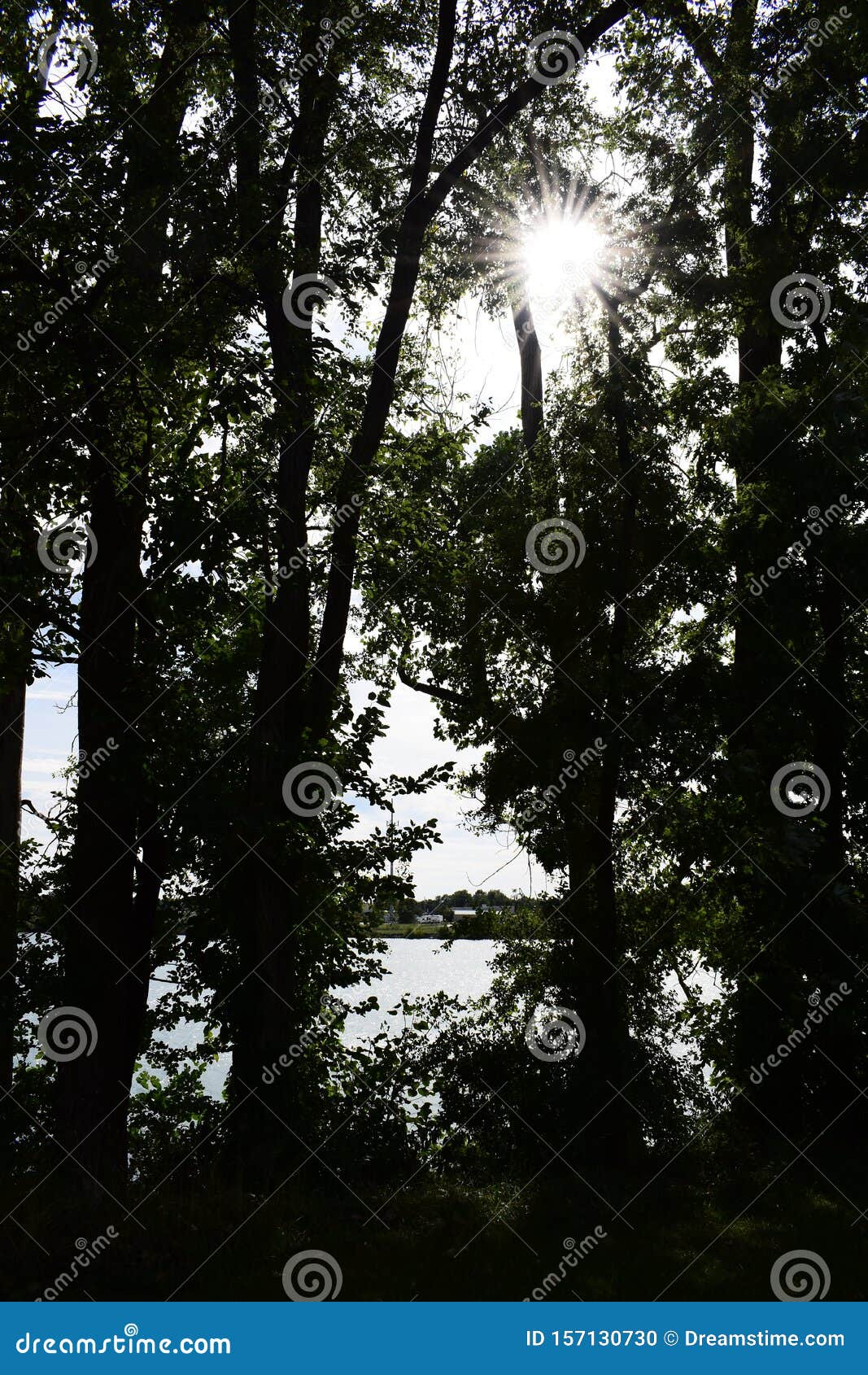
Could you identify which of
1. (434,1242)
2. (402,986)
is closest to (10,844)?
(434,1242)

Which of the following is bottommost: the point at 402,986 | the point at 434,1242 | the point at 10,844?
the point at 10,844

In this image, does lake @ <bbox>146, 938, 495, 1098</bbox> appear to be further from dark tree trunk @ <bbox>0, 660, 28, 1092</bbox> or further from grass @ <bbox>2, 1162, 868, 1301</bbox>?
grass @ <bbox>2, 1162, 868, 1301</bbox>

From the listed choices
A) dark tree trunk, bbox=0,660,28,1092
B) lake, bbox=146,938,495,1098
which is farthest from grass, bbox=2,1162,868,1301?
dark tree trunk, bbox=0,660,28,1092

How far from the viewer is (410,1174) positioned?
32.7 feet

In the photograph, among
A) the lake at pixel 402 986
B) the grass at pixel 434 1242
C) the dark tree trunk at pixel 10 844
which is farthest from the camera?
the lake at pixel 402 986

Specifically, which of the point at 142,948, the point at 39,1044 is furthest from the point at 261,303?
the point at 39,1044

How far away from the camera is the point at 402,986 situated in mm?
60938

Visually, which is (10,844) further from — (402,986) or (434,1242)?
(402,986)

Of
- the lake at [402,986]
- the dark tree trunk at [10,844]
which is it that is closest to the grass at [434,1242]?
the lake at [402,986]

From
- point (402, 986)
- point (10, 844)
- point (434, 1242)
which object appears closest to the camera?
point (434, 1242)

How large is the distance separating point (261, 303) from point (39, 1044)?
28.5 ft

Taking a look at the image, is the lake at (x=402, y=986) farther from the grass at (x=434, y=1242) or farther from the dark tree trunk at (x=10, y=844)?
the grass at (x=434, y=1242)

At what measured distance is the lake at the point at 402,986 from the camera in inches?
597

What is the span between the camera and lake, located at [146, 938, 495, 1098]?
15.2 metres
